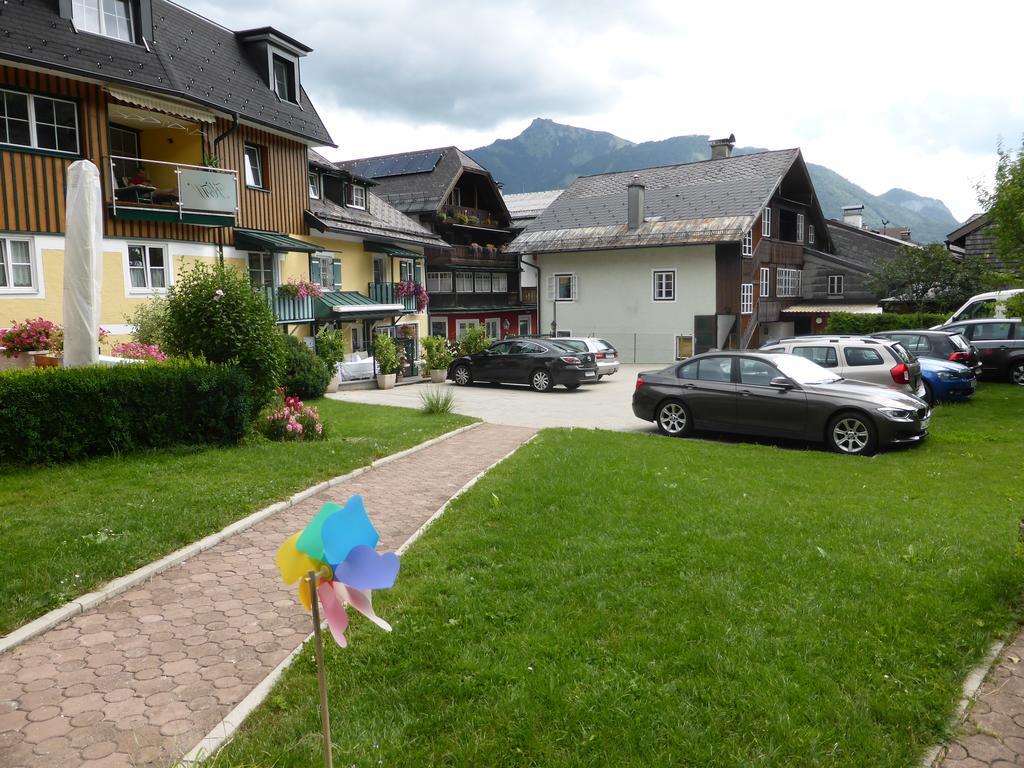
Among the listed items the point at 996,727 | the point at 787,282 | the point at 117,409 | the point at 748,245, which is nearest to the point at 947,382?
the point at 996,727

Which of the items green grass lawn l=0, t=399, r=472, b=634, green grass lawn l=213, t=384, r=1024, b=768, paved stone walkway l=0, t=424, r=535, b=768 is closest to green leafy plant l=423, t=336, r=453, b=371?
green grass lawn l=0, t=399, r=472, b=634

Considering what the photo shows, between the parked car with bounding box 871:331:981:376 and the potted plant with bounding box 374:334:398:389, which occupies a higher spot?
the parked car with bounding box 871:331:981:376

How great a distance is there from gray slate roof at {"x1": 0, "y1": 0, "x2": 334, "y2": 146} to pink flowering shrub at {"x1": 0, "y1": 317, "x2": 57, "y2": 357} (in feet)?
20.9

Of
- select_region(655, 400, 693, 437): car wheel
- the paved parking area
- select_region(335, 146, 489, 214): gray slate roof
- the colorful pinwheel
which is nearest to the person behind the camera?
the colorful pinwheel

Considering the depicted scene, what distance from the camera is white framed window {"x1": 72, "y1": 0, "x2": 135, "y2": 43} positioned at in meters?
17.5

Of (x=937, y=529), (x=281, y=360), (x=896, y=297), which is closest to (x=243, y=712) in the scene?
(x=937, y=529)

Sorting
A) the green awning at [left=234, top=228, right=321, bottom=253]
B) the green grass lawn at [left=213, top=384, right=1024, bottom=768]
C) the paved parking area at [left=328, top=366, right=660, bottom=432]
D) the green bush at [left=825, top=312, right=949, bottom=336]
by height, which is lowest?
the paved parking area at [left=328, top=366, right=660, bottom=432]

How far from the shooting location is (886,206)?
175250 mm

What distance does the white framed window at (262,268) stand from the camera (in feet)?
74.0

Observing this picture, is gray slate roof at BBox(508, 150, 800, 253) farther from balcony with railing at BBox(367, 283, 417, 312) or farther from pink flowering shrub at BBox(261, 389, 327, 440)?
pink flowering shrub at BBox(261, 389, 327, 440)

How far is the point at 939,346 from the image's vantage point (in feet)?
55.2

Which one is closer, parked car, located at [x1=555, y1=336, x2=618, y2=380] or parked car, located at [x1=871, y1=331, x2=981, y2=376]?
parked car, located at [x1=871, y1=331, x2=981, y2=376]

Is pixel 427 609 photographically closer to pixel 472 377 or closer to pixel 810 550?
pixel 810 550

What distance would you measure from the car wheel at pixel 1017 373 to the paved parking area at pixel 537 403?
388 inches
